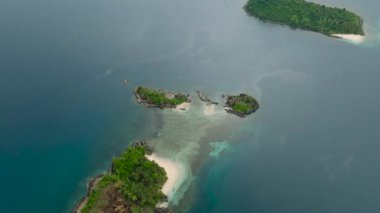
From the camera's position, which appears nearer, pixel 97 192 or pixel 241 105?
pixel 97 192

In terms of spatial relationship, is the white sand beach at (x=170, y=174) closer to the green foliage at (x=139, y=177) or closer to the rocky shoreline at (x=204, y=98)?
the green foliage at (x=139, y=177)

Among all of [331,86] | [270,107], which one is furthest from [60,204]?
[331,86]

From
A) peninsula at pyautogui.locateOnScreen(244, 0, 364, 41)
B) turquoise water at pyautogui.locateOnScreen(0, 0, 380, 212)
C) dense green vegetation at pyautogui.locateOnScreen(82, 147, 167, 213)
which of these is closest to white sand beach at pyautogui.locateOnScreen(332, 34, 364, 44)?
peninsula at pyautogui.locateOnScreen(244, 0, 364, 41)

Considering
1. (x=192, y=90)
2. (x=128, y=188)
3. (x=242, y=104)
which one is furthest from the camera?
(x=192, y=90)

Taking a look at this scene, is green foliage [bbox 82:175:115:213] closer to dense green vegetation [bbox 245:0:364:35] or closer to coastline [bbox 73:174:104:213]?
coastline [bbox 73:174:104:213]

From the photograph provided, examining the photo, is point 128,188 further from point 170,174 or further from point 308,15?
point 308,15

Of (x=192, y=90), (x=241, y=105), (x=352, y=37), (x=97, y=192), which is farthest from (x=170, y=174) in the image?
(x=352, y=37)

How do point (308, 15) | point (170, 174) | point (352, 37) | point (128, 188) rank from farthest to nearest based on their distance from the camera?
point (308, 15) < point (352, 37) < point (170, 174) < point (128, 188)
